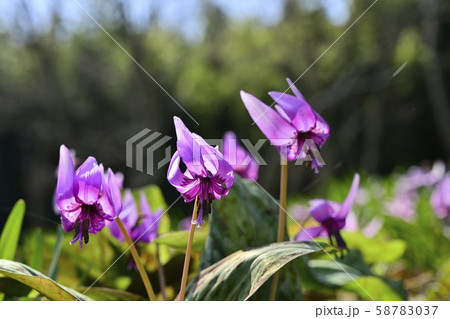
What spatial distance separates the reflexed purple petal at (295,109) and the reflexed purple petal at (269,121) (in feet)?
0.04

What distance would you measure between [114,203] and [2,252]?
317 millimetres

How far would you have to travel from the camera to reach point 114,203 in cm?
59

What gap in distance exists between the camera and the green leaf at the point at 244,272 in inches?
21.8

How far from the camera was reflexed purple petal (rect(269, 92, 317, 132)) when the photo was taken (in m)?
0.62

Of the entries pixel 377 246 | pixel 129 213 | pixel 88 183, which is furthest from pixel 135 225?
pixel 377 246

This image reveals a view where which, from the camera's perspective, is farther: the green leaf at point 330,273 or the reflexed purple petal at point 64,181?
the green leaf at point 330,273

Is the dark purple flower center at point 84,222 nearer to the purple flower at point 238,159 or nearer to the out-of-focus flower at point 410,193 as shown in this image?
the purple flower at point 238,159

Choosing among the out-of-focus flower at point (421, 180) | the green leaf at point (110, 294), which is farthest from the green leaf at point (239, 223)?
the out-of-focus flower at point (421, 180)

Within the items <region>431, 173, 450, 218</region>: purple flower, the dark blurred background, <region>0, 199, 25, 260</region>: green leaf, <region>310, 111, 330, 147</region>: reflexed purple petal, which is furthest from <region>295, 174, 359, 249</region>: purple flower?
the dark blurred background

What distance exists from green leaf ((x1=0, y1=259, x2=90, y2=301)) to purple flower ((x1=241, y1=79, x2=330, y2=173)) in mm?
295

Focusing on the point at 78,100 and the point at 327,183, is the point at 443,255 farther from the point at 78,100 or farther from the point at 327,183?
the point at 78,100

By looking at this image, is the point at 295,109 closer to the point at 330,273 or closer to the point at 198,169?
the point at 198,169

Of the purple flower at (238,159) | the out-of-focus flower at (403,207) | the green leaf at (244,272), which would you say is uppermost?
the purple flower at (238,159)
